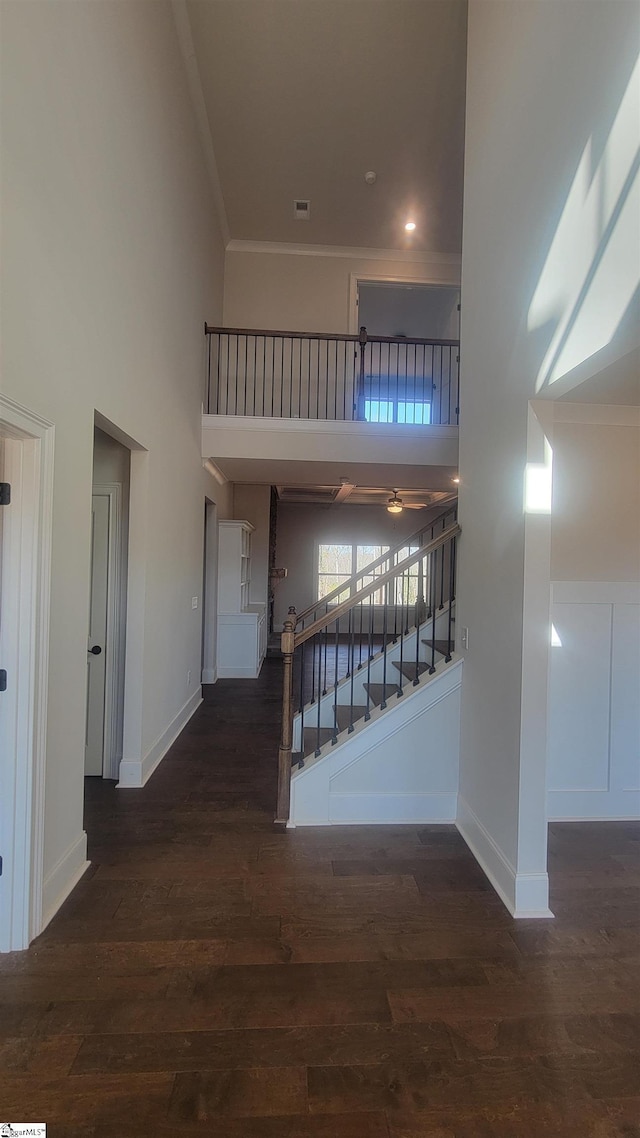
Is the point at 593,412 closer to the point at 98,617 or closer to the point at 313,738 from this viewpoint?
the point at 313,738

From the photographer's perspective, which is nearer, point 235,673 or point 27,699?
point 27,699

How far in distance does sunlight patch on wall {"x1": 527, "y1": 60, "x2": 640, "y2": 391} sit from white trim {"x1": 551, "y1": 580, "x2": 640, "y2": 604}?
134 cm

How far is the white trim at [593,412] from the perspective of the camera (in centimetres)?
222

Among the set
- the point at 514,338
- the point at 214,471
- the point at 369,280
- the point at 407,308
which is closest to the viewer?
the point at 514,338

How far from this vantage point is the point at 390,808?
112 inches

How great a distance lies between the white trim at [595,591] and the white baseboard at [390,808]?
1414 millimetres

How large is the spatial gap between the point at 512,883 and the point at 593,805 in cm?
114

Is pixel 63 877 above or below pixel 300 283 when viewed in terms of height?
below

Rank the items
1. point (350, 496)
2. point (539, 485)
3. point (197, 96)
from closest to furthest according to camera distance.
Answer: point (539, 485) → point (197, 96) → point (350, 496)

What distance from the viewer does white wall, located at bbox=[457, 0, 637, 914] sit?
1.78 meters

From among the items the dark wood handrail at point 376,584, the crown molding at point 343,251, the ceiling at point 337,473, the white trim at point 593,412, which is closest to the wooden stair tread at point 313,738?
the dark wood handrail at point 376,584

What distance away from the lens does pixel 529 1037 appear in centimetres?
155

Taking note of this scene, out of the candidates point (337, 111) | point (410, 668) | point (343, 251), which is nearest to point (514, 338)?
point (410, 668)

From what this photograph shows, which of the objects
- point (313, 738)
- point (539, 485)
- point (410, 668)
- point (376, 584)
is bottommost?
point (313, 738)
